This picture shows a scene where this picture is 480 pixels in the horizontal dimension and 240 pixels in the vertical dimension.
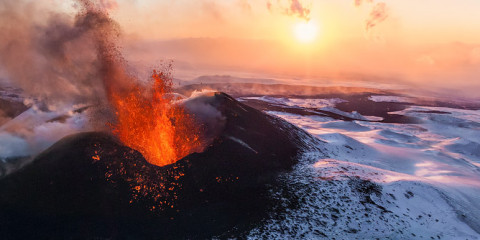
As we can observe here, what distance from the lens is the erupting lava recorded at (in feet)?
74.4

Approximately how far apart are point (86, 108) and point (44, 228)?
16.0 m

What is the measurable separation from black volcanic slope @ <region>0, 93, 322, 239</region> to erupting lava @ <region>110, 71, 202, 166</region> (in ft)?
7.32

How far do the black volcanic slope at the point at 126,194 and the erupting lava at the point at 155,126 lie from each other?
7.32 feet

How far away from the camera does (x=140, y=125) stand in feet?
79.8

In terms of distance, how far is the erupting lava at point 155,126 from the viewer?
22.7 m

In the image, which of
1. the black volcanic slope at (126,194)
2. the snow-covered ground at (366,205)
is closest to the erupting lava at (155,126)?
the black volcanic slope at (126,194)

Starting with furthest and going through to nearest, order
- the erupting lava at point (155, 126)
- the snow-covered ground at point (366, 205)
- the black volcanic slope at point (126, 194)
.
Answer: the erupting lava at point (155, 126) → the snow-covered ground at point (366, 205) → the black volcanic slope at point (126, 194)

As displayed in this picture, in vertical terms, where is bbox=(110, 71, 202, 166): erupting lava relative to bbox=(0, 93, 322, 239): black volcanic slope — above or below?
above

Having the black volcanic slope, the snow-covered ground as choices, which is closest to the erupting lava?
the black volcanic slope

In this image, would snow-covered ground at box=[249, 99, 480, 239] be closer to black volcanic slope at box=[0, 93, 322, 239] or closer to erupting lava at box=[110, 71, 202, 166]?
black volcanic slope at box=[0, 93, 322, 239]

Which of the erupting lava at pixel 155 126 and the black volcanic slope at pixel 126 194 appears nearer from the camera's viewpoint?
the black volcanic slope at pixel 126 194

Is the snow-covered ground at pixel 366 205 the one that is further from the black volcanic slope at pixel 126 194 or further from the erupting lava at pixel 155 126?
the erupting lava at pixel 155 126

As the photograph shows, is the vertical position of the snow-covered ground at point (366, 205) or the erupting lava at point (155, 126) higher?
the erupting lava at point (155, 126)

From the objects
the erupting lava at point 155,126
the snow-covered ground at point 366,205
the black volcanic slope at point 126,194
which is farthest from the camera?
the erupting lava at point 155,126
